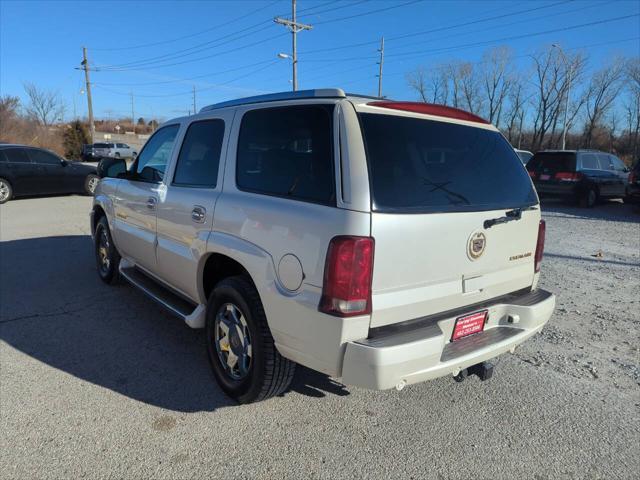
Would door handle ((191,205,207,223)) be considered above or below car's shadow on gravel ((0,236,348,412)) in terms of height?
above

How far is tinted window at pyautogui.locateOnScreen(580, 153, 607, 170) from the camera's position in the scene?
1396 cm

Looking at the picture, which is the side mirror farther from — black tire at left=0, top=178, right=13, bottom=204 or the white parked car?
the white parked car

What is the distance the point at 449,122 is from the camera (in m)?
2.94

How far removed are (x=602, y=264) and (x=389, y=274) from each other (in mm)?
5955

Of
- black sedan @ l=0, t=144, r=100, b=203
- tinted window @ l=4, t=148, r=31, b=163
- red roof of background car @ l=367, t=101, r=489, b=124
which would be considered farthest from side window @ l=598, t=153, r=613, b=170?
tinted window @ l=4, t=148, r=31, b=163

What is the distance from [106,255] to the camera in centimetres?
557

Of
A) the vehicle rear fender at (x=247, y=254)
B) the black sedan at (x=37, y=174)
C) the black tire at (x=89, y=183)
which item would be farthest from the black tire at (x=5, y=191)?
the vehicle rear fender at (x=247, y=254)

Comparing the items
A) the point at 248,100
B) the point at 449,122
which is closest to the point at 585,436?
the point at 449,122

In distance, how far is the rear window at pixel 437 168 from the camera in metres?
2.44

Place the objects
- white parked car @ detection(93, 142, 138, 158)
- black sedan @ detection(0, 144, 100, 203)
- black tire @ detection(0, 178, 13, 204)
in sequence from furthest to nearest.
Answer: white parked car @ detection(93, 142, 138, 158)
black sedan @ detection(0, 144, 100, 203)
black tire @ detection(0, 178, 13, 204)

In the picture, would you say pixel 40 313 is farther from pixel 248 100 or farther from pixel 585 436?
pixel 585 436

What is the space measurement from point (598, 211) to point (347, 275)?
13867 millimetres

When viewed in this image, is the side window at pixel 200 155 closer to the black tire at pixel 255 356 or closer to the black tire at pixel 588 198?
the black tire at pixel 255 356

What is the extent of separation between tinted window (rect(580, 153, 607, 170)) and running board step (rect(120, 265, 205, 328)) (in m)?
13.7
